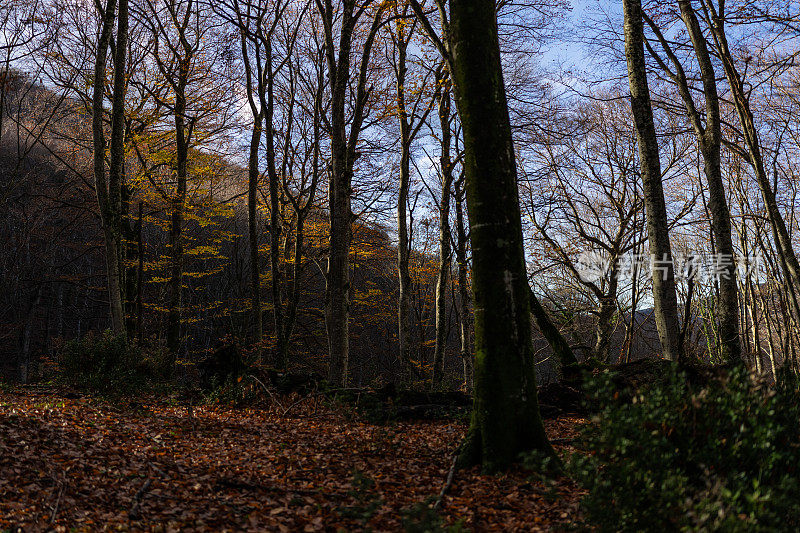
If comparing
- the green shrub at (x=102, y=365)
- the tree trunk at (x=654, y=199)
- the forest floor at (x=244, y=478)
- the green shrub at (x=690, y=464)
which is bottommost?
the forest floor at (x=244, y=478)

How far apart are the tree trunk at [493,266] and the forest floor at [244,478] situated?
1.09 ft

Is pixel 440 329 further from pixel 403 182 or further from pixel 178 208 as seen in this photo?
pixel 178 208

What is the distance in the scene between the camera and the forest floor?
336cm

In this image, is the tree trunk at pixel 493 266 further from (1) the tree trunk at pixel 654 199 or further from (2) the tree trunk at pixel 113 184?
(2) the tree trunk at pixel 113 184

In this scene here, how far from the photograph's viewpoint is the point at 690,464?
3.00 m

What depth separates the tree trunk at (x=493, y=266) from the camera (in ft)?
13.6

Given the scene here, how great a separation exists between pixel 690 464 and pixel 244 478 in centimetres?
346

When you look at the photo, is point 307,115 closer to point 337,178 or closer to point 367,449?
point 337,178

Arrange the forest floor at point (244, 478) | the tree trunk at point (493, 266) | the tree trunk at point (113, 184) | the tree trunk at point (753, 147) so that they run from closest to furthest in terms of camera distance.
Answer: the forest floor at point (244, 478) → the tree trunk at point (493, 266) → the tree trunk at point (113, 184) → the tree trunk at point (753, 147)

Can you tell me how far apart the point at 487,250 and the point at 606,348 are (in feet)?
38.8

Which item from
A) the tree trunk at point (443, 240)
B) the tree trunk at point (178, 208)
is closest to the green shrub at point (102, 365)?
the tree trunk at point (178, 208)

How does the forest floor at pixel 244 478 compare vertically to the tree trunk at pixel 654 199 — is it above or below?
below

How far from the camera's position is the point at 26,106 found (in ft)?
89.4

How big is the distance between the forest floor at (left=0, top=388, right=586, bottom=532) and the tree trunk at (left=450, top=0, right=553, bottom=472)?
0.33 m
